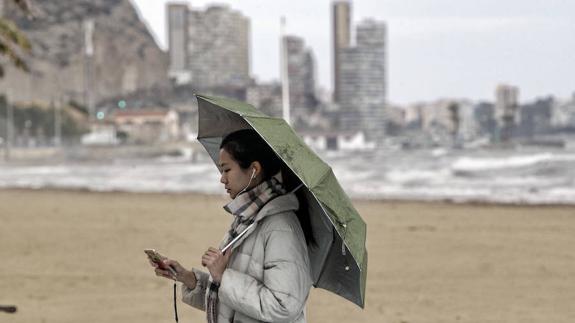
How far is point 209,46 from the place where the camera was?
6694cm

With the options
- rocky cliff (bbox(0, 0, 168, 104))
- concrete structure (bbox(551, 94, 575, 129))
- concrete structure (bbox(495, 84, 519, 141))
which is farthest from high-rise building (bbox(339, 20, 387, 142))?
rocky cliff (bbox(0, 0, 168, 104))

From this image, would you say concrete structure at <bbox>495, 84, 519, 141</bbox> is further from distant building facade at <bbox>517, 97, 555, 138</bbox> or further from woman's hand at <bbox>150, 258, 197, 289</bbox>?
woman's hand at <bbox>150, 258, 197, 289</bbox>

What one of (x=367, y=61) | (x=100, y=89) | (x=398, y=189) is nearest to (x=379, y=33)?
(x=367, y=61)

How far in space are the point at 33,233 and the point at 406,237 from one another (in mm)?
4918

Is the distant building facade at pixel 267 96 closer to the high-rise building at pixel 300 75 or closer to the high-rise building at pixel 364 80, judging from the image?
the high-rise building at pixel 300 75

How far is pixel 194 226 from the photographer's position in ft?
40.1

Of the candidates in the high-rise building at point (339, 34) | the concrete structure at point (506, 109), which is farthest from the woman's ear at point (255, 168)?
the high-rise building at point (339, 34)

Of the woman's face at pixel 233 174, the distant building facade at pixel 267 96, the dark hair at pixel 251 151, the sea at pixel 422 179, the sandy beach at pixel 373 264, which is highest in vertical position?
the distant building facade at pixel 267 96

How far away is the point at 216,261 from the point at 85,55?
6799 centimetres

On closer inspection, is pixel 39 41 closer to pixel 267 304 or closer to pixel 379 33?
pixel 379 33

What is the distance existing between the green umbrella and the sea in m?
16.0

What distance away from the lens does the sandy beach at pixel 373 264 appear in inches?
226

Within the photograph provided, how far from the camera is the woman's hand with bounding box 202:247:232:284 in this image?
1.85 m

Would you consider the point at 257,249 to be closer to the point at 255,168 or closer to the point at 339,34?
the point at 255,168
